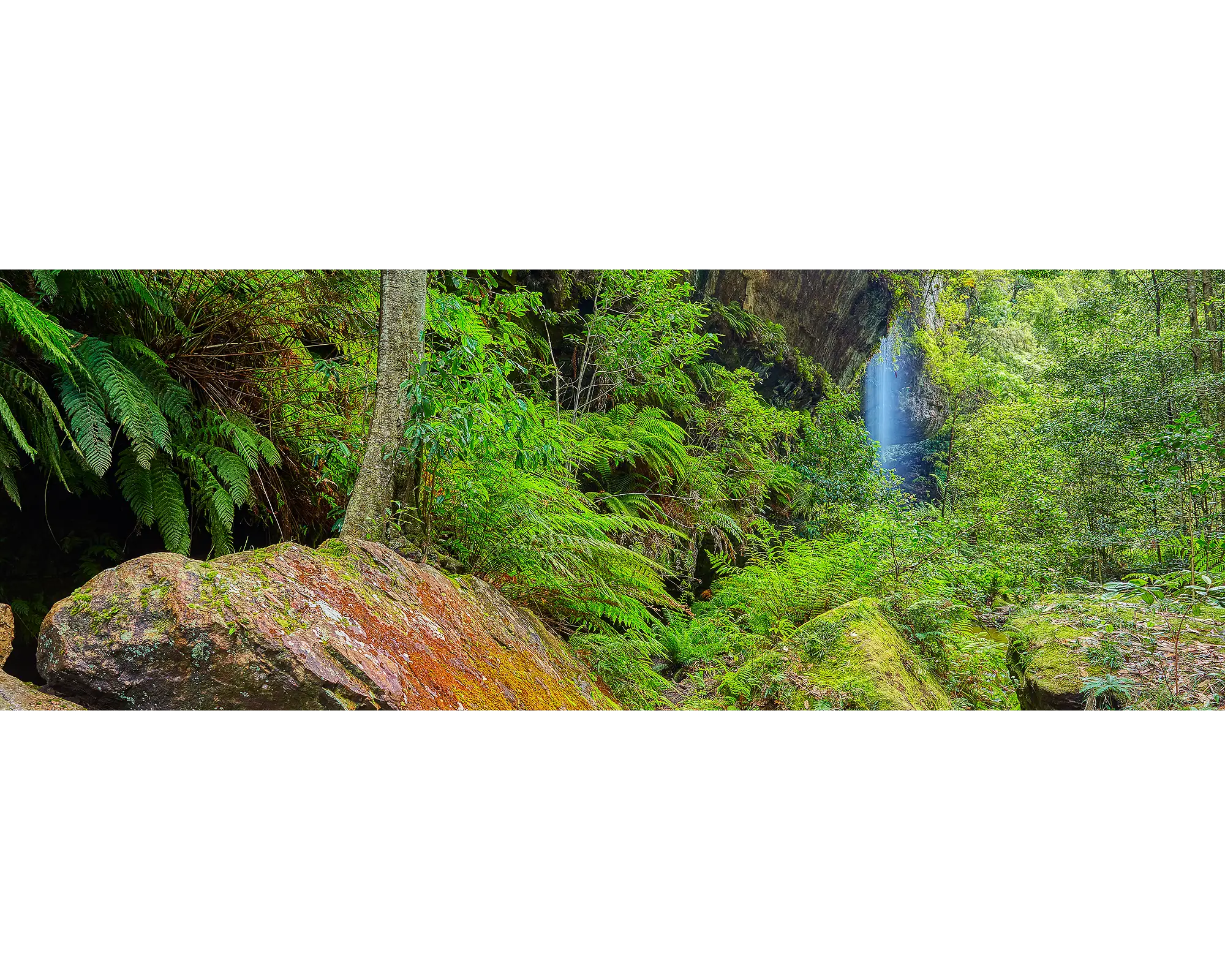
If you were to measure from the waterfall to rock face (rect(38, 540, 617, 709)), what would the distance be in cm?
225

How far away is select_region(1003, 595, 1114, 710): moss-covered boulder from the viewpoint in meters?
2.36

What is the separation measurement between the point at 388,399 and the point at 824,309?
10.6 ft

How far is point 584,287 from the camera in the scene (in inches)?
141

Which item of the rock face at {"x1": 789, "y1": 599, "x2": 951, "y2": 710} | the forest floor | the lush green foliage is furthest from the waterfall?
the forest floor

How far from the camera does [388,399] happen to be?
7.48 ft

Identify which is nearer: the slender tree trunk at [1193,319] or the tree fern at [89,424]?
the tree fern at [89,424]

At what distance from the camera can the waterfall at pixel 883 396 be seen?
351 cm

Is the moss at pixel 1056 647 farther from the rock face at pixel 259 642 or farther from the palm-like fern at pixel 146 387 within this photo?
the palm-like fern at pixel 146 387

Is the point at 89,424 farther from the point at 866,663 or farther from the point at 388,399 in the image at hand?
the point at 866,663

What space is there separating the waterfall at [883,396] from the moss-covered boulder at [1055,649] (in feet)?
3.02

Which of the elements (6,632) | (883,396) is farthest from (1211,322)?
(6,632)

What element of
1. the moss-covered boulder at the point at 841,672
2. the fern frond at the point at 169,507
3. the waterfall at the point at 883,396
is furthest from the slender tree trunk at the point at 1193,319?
Result: the fern frond at the point at 169,507
